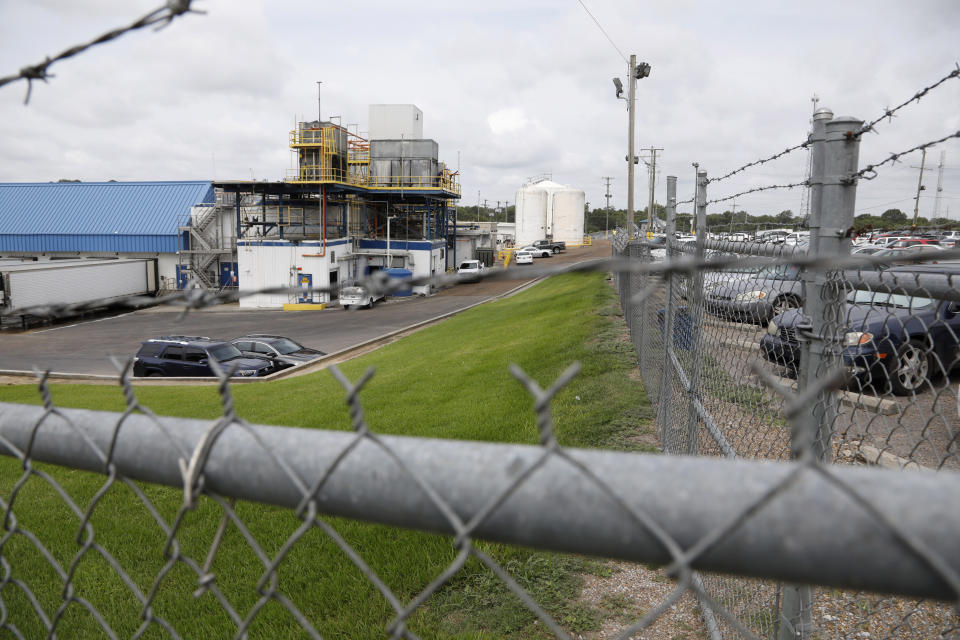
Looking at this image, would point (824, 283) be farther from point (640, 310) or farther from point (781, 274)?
point (640, 310)

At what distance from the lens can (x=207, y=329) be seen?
102 feet

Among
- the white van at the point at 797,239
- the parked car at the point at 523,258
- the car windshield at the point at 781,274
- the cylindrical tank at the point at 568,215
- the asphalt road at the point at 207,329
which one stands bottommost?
the asphalt road at the point at 207,329

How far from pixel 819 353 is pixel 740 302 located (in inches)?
49.3

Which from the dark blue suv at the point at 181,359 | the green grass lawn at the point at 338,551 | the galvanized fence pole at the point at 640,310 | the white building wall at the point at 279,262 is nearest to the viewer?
the green grass lawn at the point at 338,551

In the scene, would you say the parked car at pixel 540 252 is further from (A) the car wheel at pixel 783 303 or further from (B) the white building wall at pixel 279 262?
(A) the car wheel at pixel 783 303

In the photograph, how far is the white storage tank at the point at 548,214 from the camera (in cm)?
9056

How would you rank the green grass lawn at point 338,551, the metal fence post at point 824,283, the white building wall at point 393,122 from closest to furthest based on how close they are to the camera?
the metal fence post at point 824,283 → the green grass lawn at point 338,551 → the white building wall at point 393,122

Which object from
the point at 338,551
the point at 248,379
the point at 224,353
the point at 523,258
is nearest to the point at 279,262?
the point at 224,353

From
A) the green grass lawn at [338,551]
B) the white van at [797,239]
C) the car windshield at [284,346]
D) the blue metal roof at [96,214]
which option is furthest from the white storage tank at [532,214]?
the white van at [797,239]

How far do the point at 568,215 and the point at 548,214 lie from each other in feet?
9.64

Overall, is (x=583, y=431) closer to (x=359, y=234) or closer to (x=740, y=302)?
(x=740, y=302)

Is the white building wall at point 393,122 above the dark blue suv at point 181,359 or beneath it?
above

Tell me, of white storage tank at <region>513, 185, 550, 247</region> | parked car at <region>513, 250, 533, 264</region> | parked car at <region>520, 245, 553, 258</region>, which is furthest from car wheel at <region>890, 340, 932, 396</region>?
white storage tank at <region>513, 185, 550, 247</region>

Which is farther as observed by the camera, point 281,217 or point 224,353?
point 281,217
